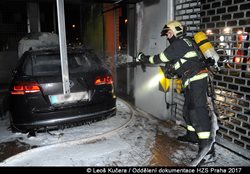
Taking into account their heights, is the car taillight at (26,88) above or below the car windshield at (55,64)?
below

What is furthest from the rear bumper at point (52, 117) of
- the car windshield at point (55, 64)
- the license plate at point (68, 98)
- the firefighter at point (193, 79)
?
the firefighter at point (193, 79)

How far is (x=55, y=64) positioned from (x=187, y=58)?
221 centimetres

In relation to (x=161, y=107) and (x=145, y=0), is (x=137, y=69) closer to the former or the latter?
(x=161, y=107)

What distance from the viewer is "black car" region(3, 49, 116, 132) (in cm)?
357

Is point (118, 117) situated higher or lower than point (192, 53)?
lower

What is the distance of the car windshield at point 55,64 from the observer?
12.8 ft

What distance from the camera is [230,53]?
3705 millimetres

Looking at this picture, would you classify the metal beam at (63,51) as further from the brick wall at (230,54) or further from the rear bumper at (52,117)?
the brick wall at (230,54)

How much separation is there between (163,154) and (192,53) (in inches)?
61.4

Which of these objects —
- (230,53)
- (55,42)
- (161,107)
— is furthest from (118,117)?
(55,42)

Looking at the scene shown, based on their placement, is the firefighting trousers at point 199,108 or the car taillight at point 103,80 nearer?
the firefighting trousers at point 199,108

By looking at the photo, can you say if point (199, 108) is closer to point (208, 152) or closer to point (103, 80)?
point (208, 152)

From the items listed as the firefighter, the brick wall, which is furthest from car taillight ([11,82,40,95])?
the brick wall

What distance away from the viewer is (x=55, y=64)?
4.08 metres
